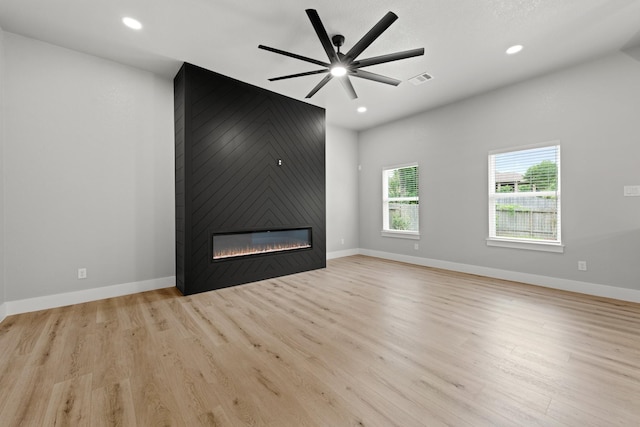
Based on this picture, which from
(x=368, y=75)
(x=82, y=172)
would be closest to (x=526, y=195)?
(x=368, y=75)

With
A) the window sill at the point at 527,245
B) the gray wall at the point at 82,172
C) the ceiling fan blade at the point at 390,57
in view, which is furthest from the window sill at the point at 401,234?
the gray wall at the point at 82,172

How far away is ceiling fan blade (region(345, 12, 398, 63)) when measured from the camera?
2150mm

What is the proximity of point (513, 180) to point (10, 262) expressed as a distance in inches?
257

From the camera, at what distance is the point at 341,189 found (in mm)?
6141

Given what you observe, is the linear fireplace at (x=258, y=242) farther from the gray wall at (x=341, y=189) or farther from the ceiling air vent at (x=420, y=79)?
the ceiling air vent at (x=420, y=79)

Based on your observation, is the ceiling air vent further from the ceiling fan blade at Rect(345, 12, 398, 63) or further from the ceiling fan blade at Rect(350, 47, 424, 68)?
the ceiling fan blade at Rect(345, 12, 398, 63)

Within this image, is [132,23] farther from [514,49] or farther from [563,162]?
[563,162]

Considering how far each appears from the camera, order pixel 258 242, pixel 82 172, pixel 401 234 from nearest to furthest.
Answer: pixel 82 172
pixel 258 242
pixel 401 234

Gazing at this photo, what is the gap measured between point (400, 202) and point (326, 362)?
171 inches

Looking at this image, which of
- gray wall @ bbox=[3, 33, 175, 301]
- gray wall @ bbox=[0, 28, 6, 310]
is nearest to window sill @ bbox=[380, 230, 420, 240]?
gray wall @ bbox=[3, 33, 175, 301]

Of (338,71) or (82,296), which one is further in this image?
(82,296)

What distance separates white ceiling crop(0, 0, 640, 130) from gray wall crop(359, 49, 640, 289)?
39 cm

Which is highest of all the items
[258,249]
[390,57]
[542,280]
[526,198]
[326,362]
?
[390,57]

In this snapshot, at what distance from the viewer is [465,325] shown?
2.48 metres
